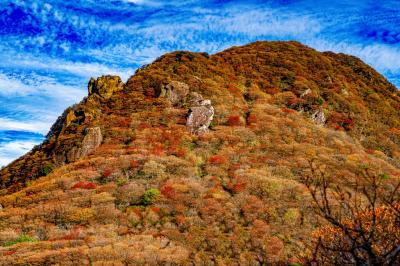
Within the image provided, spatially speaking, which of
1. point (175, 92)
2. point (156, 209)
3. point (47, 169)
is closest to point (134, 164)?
point (156, 209)

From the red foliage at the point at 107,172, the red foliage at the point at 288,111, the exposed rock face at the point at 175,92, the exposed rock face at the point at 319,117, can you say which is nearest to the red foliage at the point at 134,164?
the red foliage at the point at 107,172

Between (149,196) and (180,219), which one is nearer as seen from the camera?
(180,219)

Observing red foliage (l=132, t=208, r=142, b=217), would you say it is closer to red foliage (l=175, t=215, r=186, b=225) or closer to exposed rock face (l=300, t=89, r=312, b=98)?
red foliage (l=175, t=215, r=186, b=225)

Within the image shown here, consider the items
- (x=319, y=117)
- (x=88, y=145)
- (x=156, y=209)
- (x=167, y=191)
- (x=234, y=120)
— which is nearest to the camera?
(x=156, y=209)

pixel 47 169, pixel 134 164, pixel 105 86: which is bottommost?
pixel 134 164

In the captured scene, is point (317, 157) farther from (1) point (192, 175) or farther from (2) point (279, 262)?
(2) point (279, 262)

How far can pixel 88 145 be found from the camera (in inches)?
1565

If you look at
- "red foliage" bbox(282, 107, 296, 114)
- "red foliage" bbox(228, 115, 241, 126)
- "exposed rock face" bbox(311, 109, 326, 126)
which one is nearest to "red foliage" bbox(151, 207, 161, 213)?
"red foliage" bbox(228, 115, 241, 126)

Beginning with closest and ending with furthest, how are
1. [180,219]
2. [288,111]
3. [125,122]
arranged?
[180,219]
[125,122]
[288,111]

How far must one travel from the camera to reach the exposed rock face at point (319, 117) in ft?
173

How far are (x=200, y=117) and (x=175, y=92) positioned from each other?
8.59 meters

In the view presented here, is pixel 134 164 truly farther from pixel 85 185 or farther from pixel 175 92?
pixel 175 92

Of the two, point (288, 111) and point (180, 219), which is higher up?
point (288, 111)

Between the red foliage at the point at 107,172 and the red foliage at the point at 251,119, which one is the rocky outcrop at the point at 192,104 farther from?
the red foliage at the point at 107,172
